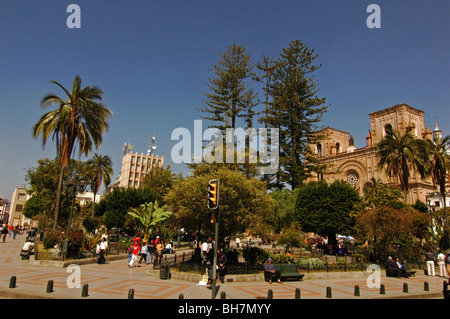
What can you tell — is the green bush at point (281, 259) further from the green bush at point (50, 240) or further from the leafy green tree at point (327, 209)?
the leafy green tree at point (327, 209)

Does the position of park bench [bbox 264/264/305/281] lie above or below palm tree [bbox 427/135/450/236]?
below

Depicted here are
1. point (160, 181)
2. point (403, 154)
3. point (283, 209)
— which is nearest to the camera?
point (403, 154)

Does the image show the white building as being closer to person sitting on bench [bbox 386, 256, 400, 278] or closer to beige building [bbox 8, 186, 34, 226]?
beige building [bbox 8, 186, 34, 226]

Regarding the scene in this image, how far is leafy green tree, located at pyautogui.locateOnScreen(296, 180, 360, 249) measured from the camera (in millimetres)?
28156

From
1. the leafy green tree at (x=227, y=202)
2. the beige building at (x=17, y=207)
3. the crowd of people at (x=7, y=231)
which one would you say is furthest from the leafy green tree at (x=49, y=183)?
the beige building at (x=17, y=207)

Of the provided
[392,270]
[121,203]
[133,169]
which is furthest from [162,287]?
[133,169]

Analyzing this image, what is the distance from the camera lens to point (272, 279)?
12438 mm

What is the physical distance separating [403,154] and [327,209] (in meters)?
8.44

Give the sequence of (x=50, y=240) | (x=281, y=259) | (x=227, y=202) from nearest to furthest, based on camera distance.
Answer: (x=227, y=202), (x=281, y=259), (x=50, y=240)

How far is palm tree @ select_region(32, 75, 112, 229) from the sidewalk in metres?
8.26

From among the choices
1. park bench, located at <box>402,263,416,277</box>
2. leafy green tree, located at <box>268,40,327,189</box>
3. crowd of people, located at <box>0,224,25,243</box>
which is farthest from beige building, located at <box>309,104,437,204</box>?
crowd of people, located at <box>0,224,25,243</box>

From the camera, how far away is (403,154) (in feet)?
86.8

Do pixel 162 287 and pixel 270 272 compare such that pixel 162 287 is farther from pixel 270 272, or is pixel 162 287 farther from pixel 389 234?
pixel 389 234
